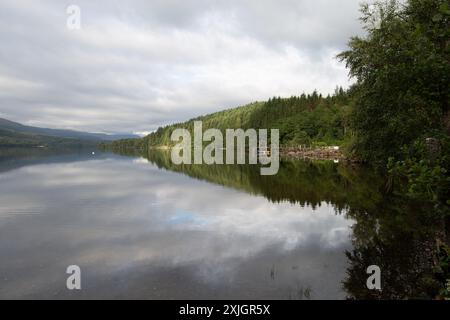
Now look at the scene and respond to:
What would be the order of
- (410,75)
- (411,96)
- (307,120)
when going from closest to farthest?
(410,75), (411,96), (307,120)

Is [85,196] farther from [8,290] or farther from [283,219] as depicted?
[8,290]

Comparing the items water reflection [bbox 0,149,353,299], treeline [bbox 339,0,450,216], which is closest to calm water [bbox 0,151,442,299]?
water reflection [bbox 0,149,353,299]

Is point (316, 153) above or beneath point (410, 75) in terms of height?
beneath

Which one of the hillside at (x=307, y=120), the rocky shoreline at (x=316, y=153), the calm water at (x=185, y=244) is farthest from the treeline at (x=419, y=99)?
the hillside at (x=307, y=120)

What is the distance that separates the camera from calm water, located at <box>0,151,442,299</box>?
12781mm

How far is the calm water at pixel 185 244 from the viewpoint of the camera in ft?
41.9

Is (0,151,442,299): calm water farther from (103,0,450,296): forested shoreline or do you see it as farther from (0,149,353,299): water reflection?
(103,0,450,296): forested shoreline

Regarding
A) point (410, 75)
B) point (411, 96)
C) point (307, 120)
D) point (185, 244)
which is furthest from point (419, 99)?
point (307, 120)

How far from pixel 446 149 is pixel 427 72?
2546mm

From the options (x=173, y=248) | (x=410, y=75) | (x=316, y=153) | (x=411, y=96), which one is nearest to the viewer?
(x=410, y=75)

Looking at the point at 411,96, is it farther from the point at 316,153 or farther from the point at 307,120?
the point at 307,120

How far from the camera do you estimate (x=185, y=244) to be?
60.5ft
